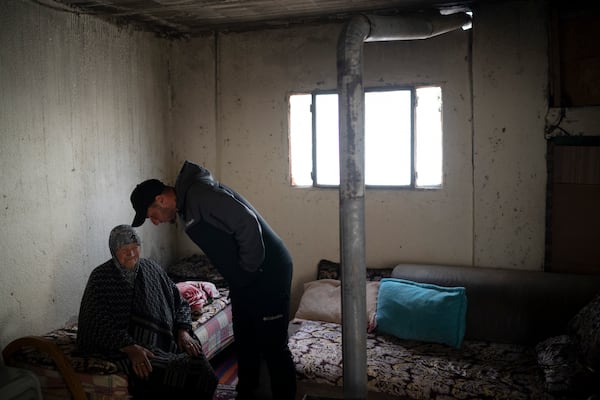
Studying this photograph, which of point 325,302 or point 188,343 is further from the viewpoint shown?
point 325,302

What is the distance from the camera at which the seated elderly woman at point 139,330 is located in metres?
2.67

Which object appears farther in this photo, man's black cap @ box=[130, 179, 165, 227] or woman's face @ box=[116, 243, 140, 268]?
woman's face @ box=[116, 243, 140, 268]

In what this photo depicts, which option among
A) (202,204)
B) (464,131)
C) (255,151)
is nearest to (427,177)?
(464,131)

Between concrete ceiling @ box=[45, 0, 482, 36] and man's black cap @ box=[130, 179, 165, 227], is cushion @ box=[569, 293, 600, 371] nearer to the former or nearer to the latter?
concrete ceiling @ box=[45, 0, 482, 36]

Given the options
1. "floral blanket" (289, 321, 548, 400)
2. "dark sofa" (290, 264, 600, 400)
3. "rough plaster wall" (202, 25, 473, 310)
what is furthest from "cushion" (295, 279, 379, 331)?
"rough plaster wall" (202, 25, 473, 310)

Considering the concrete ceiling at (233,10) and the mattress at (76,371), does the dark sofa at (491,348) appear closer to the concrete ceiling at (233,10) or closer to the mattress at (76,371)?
the mattress at (76,371)

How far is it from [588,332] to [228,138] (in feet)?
9.50

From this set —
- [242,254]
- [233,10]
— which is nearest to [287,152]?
[233,10]

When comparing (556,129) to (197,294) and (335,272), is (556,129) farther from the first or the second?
(197,294)

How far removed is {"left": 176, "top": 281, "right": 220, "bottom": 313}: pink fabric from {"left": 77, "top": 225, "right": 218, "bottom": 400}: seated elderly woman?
532 millimetres

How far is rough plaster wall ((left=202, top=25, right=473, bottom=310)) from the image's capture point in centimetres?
379

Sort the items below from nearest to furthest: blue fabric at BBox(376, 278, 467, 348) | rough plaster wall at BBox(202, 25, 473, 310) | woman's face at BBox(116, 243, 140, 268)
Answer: woman's face at BBox(116, 243, 140, 268)
blue fabric at BBox(376, 278, 467, 348)
rough plaster wall at BBox(202, 25, 473, 310)

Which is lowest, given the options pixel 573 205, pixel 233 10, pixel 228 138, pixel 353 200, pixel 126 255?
pixel 126 255

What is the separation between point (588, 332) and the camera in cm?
267
